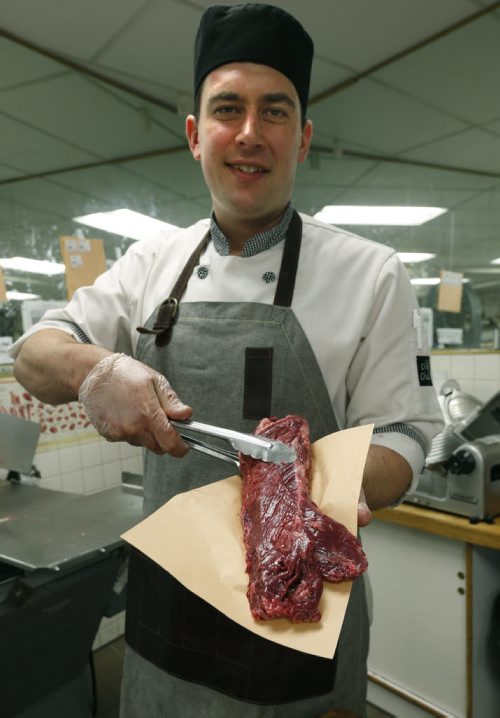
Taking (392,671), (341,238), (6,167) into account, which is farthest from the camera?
(6,167)

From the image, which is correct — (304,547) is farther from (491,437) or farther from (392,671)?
(392,671)

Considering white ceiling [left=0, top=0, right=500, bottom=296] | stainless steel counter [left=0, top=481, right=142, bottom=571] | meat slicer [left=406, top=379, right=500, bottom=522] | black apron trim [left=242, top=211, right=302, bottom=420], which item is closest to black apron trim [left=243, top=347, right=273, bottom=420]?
black apron trim [left=242, top=211, right=302, bottom=420]

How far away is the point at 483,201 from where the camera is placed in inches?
119

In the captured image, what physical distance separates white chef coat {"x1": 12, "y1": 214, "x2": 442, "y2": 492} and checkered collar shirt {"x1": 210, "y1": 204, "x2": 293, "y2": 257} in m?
0.02

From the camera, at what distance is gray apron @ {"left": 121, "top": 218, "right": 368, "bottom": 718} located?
112 cm

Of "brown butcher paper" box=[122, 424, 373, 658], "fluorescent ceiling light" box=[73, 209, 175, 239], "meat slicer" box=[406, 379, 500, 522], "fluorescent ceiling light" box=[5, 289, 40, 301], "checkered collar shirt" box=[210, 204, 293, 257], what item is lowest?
"meat slicer" box=[406, 379, 500, 522]

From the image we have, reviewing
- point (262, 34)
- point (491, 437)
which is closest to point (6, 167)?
point (262, 34)

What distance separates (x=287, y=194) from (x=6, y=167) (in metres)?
2.03

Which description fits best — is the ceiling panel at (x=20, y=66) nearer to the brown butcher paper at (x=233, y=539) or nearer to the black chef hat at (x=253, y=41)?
the black chef hat at (x=253, y=41)

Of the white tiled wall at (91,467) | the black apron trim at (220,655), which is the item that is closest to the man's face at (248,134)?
the black apron trim at (220,655)

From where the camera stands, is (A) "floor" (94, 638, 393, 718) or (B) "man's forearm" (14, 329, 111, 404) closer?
(B) "man's forearm" (14, 329, 111, 404)

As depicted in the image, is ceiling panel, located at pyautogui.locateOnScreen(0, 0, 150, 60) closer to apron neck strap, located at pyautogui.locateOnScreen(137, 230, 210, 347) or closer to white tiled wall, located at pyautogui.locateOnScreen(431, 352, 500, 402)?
apron neck strap, located at pyautogui.locateOnScreen(137, 230, 210, 347)

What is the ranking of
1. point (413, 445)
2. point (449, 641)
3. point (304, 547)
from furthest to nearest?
point (449, 641), point (413, 445), point (304, 547)

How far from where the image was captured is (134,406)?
38.4 inches
